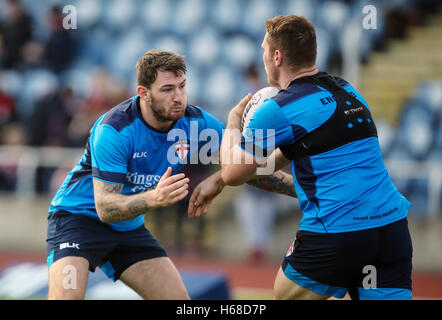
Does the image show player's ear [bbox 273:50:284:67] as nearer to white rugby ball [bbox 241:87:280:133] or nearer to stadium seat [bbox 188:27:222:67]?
white rugby ball [bbox 241:87:280:133]

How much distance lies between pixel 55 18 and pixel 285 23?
32.2ft

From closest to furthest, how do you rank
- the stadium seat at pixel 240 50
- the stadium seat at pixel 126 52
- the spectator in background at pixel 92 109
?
1. the spectator in background at pixel 92 109
2. the stadium seat at pixel 240 50
3. the stadium seat at pixel 126 52

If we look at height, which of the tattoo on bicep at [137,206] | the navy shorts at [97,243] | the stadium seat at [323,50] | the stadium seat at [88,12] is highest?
the stadium seat at [88,12]

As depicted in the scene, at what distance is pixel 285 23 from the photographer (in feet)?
13.5

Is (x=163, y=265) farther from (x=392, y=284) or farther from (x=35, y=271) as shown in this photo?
(x=35, y=271)

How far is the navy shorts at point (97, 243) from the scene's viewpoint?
15.5 ft

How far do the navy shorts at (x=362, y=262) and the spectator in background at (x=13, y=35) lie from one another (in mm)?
11018

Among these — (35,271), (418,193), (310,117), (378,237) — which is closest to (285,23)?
(310,117)

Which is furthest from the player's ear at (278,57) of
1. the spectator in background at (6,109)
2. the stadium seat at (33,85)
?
the stadium seat at (33,85)

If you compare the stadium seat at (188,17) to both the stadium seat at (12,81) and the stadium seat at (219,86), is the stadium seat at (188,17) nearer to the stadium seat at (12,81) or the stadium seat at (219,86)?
the stadium seat at (219,86)

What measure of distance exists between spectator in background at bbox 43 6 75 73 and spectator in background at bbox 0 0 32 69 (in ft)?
1.66

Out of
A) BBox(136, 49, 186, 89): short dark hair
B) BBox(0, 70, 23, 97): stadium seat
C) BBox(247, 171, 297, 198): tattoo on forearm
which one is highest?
BBox(0, 70, 23, 97): stadium seat

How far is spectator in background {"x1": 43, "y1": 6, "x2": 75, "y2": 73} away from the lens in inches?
517

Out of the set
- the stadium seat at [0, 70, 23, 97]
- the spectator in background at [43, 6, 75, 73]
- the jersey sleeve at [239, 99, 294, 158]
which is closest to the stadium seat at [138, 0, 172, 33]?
the spectator in background at [43, 6, 75, 73]
